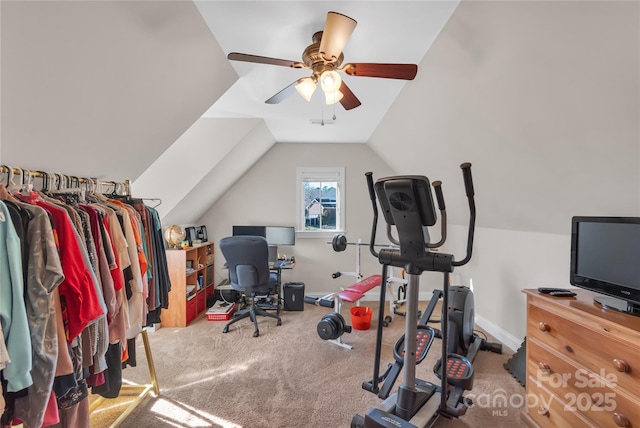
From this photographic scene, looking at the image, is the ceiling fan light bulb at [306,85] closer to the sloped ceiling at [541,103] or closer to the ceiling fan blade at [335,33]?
the ceiling fan blade at [335,33]

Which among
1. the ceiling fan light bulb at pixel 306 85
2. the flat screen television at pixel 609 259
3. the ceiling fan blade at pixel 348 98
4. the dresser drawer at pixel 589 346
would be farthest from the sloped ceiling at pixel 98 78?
the dresser drawer at pixel 589 346

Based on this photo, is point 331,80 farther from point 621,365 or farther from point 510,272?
point 510,272

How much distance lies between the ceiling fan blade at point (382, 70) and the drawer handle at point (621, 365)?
1655 millimetres

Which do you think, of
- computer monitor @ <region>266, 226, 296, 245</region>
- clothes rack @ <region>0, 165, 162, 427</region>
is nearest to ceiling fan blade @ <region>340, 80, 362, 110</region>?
clothes rack @ <region>0, 165, 162, 427</region>

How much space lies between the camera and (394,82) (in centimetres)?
229

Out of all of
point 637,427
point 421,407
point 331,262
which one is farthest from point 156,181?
point 637,427

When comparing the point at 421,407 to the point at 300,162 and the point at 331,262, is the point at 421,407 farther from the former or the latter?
the point at 300,162

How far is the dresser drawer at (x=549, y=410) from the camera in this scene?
4.68ft

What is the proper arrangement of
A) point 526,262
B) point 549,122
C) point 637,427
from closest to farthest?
point 637,427 → point 549,122 → point 526,262

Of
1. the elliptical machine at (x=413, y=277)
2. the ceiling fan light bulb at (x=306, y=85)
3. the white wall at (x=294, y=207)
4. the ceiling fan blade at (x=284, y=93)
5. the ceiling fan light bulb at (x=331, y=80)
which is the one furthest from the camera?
the white wall at (x=294, y=207)

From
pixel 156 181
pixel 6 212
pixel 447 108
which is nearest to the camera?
pixel 6 212

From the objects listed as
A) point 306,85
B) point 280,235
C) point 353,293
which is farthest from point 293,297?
point 306,85

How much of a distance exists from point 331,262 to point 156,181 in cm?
263

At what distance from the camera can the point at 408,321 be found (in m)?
1.61
